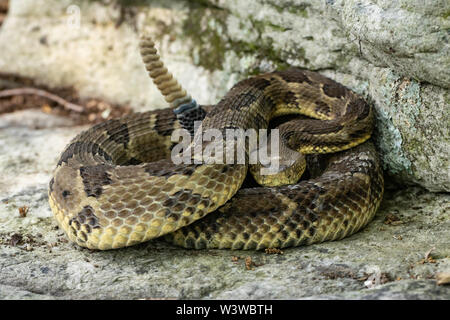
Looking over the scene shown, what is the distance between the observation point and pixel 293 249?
4285mm

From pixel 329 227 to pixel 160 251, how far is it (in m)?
1.36

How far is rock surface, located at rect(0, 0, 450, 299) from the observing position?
149 inches

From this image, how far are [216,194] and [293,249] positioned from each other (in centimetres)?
75

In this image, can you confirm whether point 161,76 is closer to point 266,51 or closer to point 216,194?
point 216,194

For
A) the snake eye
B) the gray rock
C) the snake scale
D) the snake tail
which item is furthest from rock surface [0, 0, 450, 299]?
the snake tail

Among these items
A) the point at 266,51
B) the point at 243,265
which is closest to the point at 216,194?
the point at 243,265

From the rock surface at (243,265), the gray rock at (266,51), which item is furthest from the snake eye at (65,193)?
the gray rock at (266,51)

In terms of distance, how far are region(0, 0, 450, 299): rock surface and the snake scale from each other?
0.15 m

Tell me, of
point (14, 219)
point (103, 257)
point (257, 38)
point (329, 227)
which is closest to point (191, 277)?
point (103, 257)

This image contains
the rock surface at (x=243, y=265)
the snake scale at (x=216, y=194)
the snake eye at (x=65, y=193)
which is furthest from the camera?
the snake eye at (x=65, y=193)

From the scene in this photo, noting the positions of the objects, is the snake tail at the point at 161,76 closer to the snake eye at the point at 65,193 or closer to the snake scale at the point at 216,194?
the snake scale at the point at 216,194

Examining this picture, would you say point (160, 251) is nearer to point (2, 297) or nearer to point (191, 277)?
point (191, 277)

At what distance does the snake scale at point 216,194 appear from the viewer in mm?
4078

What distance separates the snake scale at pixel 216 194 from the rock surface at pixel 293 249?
0.15 m
